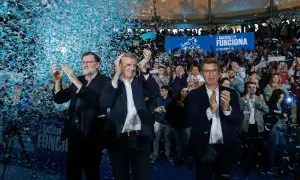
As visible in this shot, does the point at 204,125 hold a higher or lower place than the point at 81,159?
higher

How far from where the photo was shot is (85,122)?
14.5ft

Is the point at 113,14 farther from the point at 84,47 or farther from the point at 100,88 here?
the point at 100,88

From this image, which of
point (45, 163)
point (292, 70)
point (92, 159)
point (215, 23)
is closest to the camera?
point (92, 159)

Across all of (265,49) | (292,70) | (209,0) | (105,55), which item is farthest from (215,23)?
(292,70)

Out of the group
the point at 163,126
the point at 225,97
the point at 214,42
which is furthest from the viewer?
the point at 214,42

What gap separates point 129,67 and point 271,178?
3757 millimetres

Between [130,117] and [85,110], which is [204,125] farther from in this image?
[85,110]

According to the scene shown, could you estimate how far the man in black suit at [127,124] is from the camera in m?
3.90

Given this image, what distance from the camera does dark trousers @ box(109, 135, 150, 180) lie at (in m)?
3.89

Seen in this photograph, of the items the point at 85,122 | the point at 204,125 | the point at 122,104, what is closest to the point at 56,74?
the point at 85,122

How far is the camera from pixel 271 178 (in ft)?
21.4

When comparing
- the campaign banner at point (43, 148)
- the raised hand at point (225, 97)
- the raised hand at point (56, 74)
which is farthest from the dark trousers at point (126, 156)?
the campaign banner at point (43, 148)

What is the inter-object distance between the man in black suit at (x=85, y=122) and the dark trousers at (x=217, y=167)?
1.21 m

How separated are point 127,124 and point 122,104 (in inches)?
8.1
